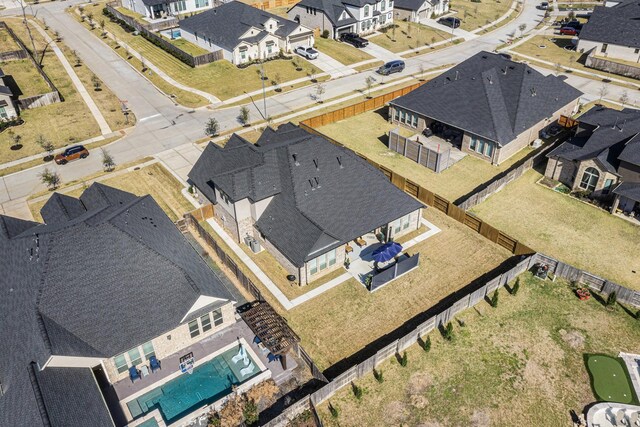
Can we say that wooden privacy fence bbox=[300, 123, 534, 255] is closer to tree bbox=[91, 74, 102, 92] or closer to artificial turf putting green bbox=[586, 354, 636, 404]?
artificial turf putting green bbox=[586, 354, 636, 404]

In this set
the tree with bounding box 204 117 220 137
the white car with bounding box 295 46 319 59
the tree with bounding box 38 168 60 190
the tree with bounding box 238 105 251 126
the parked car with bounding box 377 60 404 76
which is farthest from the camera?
the white car with bounding box 295 46 319 59

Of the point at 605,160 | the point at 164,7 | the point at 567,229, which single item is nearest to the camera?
the point at 567,229

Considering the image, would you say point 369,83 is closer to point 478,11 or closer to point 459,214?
point 459,214

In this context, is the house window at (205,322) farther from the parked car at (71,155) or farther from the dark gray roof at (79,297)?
the parked car at (71,155)

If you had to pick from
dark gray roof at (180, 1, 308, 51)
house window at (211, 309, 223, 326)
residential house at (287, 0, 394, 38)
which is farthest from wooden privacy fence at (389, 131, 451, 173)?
residential house at (287, 0, 394, 38)

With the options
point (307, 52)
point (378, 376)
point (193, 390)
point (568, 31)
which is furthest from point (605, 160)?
point (568, 31)

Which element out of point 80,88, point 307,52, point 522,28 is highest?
point 522,28

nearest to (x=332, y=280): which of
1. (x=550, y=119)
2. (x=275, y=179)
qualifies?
(x=275, y=179)
